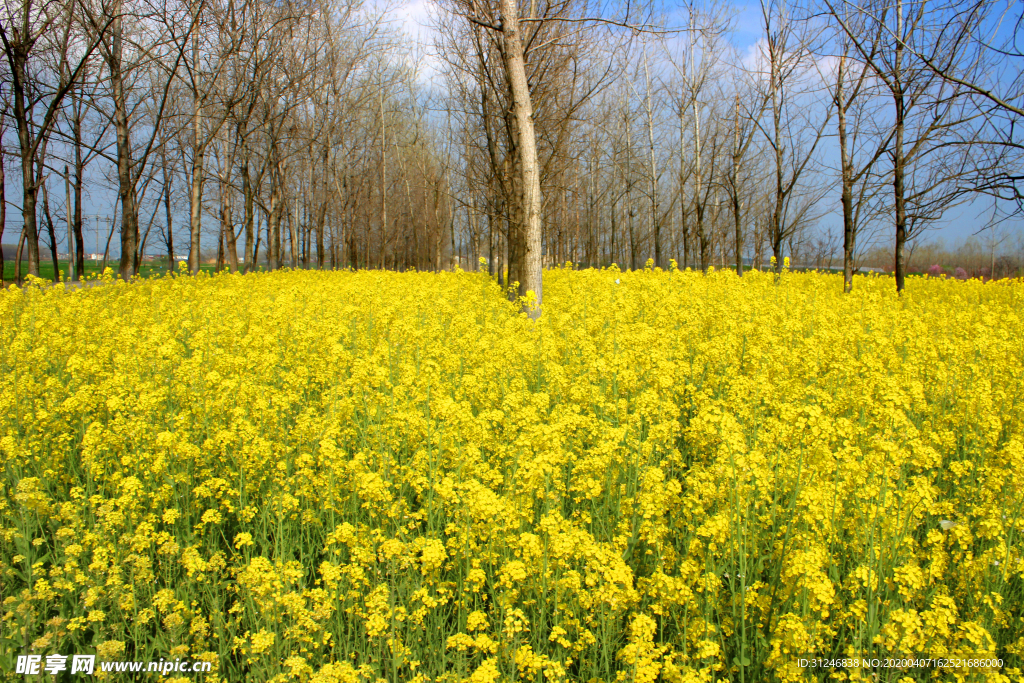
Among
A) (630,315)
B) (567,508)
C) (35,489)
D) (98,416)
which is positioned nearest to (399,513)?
(567,508)

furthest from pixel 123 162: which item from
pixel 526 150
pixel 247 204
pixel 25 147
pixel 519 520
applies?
pixel 519 520

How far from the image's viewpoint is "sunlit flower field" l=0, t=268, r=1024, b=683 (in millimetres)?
2125

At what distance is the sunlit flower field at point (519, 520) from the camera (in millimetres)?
2125

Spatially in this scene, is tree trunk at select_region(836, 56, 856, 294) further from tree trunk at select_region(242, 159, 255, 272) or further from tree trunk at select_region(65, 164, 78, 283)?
tree trunk at select_region(65, 164, 78, 283)

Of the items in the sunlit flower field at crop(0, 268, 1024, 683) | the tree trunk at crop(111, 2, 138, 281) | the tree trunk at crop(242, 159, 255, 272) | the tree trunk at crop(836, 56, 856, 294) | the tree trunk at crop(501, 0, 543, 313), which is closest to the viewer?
the sunlit flower field at crop(0, 268, 1024, 683)

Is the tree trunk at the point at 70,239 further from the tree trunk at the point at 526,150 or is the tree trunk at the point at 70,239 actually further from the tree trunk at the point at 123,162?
the tree trunk at the point at 526,150

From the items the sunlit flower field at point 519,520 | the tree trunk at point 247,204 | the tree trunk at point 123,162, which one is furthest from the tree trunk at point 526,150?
the tree trunk at point 247,204

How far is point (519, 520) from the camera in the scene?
2.62 m

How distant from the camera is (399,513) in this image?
2.74 m

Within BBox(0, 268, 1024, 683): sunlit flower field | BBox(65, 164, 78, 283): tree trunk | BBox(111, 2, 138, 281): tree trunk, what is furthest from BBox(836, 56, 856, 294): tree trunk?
BBox(65, 164, 78, 283): tree trunk

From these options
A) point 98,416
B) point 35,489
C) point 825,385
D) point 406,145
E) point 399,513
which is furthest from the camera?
point 406,145

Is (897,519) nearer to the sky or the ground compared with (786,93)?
nearer to the ground

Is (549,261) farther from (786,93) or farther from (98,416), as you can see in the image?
(98,416)

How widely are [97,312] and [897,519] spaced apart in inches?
367
